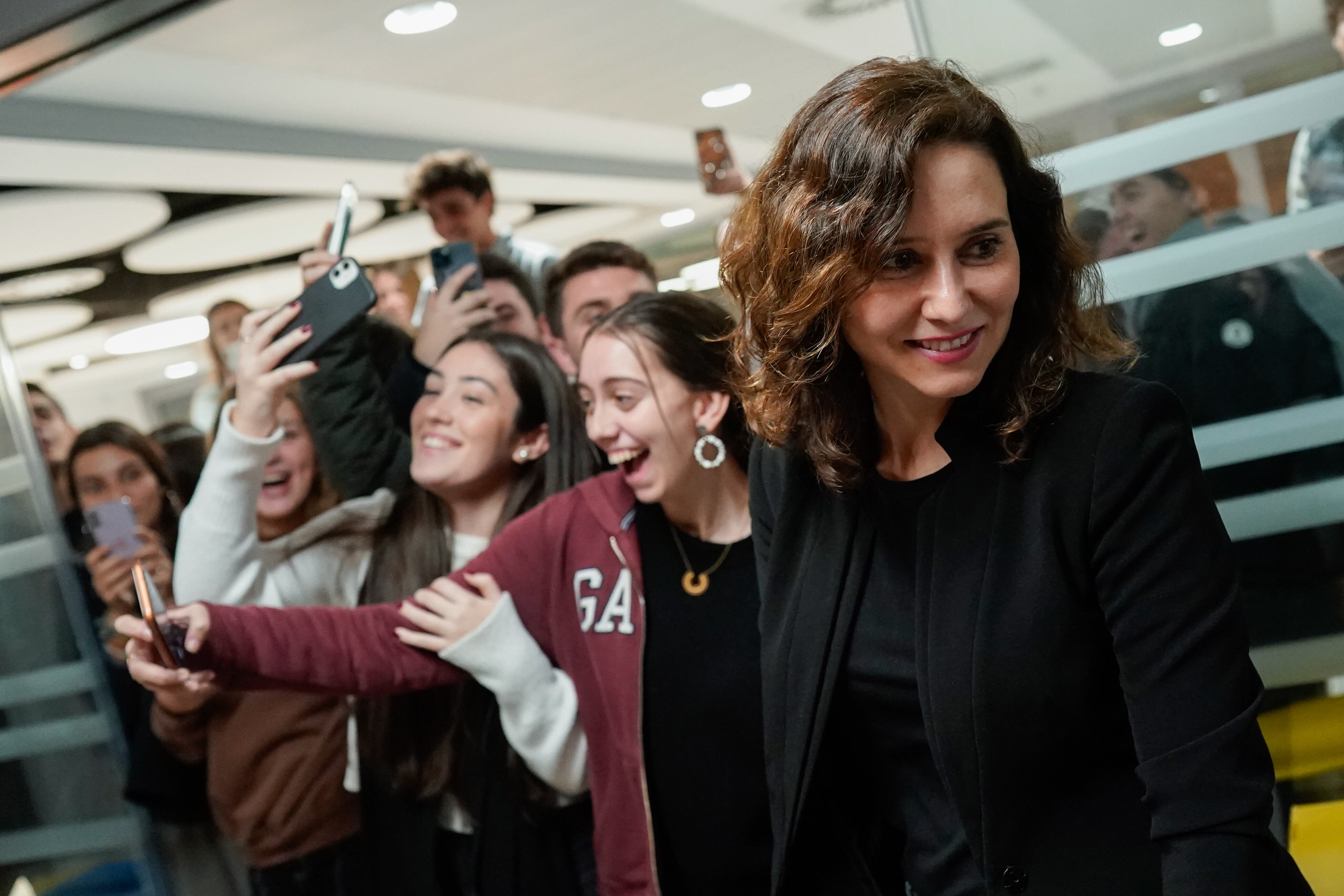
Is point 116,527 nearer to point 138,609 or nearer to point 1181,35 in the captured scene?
point 138,609

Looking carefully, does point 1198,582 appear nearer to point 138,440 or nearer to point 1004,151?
point 1004,151

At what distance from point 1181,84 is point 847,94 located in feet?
2.76

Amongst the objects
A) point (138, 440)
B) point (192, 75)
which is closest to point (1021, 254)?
point (192, 75)

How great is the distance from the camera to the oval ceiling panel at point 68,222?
264 cm

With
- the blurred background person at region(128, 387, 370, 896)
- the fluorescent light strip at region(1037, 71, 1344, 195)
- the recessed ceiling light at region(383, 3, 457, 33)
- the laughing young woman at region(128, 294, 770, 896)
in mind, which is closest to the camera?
the fluorescent light strip at region(1037, 71, 1344, 195)

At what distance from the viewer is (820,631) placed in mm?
1473

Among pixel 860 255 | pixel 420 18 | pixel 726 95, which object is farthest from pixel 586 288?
pixel 860 255

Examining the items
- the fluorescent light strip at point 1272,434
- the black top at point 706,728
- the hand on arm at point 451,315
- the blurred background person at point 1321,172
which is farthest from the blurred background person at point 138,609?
the blurred background person at point 1321,172

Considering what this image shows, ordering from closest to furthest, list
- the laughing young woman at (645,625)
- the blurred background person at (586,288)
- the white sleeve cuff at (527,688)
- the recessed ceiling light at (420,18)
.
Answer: the laughing young woman at (645,625), the white sleeve cuff at (527,688), the blurred background person at (586,288), the recessed ceiling light at (420,18)

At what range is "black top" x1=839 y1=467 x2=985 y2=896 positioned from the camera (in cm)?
143

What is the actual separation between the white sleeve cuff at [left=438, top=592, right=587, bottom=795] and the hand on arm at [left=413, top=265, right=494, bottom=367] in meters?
0.56

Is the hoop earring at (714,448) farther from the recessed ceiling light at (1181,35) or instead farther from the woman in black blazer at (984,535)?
the recessed ceiling light at (1181,35)

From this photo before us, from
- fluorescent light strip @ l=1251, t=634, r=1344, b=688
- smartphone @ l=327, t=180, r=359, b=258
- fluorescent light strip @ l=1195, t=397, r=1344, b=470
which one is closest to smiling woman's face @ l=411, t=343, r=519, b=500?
smartphone @ l=327, t=180, r=359, b=258

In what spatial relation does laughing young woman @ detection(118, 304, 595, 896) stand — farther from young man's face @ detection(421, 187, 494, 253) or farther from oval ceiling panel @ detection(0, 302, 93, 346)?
oval ceiling panel @ detection(0, 302, 93, 346)
